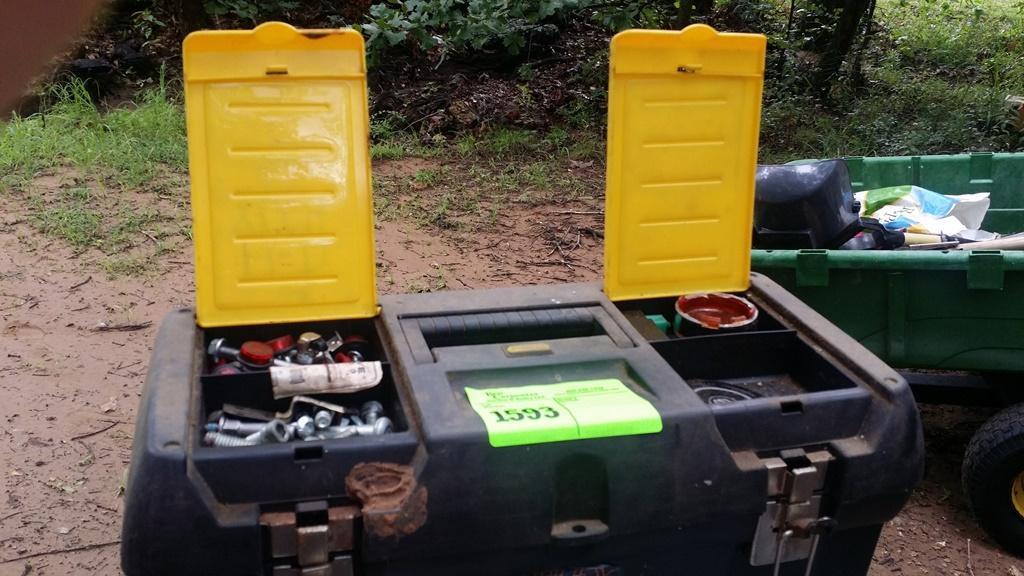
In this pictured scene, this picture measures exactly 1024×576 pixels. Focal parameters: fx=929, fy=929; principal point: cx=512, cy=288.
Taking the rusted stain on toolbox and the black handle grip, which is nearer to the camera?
the rusted stain on toolbox

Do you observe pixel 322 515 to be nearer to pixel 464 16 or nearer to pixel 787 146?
pixel 464 16

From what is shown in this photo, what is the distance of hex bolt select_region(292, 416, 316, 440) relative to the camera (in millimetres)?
1829

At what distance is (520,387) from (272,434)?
500 millimetres

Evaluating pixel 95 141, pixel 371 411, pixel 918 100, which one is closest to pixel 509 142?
pixel 95 141

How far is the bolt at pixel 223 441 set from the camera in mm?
1750

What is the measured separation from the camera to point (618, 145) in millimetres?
2264

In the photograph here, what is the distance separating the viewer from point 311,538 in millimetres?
1614

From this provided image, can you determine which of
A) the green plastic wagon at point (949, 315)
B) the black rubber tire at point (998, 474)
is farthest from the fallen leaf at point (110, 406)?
the black rubber tire at point (998, 474)

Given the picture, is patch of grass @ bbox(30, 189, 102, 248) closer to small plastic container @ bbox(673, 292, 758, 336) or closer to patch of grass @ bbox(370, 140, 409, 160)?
patch of grass @ bbox(370, 140, 409, 160)

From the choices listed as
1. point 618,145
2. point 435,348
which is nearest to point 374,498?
point 435,348

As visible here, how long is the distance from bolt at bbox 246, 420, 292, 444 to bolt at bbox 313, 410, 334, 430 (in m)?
0.07

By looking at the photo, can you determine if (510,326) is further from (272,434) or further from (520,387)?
(272,434)

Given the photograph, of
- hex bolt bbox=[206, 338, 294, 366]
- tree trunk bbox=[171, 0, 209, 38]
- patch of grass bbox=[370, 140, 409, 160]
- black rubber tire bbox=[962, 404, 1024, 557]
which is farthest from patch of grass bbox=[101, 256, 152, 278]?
black rubber tire bbox=[962, 404, 1024, 557]

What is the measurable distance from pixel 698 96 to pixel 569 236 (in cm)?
281
